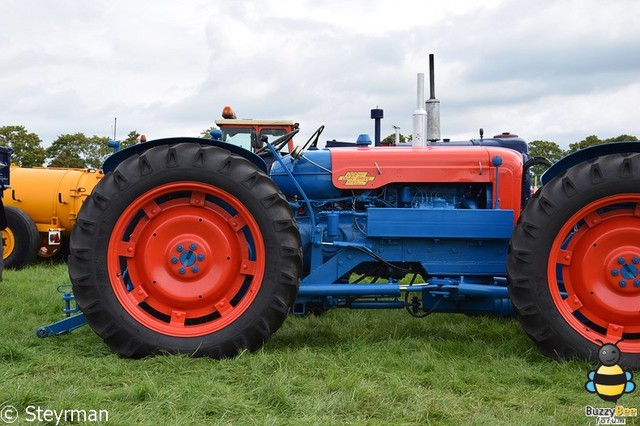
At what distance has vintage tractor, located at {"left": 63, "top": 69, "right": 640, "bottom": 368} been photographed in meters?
3.61

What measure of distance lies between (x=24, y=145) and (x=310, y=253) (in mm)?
33730

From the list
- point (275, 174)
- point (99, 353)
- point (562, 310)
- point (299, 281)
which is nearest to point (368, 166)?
point (275, 174)

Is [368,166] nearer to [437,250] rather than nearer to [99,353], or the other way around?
[437,250]

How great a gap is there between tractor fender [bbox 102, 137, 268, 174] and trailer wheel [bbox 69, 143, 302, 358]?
12 centimetres

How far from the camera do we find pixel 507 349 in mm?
3906

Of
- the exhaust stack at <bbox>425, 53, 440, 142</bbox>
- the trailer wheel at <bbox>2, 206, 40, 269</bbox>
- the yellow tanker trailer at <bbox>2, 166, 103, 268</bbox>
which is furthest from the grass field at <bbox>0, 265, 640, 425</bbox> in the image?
the yellow tanker trailer at <bbox>2, 166, 103, 268</bbox>

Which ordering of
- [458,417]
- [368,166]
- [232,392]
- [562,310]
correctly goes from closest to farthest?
1. [458,417]
2. [232,392]
3. [562,310]
4. [368,166]

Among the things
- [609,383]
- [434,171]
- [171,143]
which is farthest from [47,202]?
[609,383]

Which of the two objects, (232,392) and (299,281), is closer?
(232,392)

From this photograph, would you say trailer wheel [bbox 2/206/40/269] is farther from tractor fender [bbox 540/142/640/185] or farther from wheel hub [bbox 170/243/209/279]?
tractor fender [bbox 540/142/640/185]

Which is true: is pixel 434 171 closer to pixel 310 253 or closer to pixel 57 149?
pixel 310 253

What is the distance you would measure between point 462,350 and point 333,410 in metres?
1.36

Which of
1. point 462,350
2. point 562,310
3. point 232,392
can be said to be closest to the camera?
point 232,392

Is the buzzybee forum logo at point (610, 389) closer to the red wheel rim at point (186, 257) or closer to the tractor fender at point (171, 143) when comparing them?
the red wheel rim at point (186, 257)
